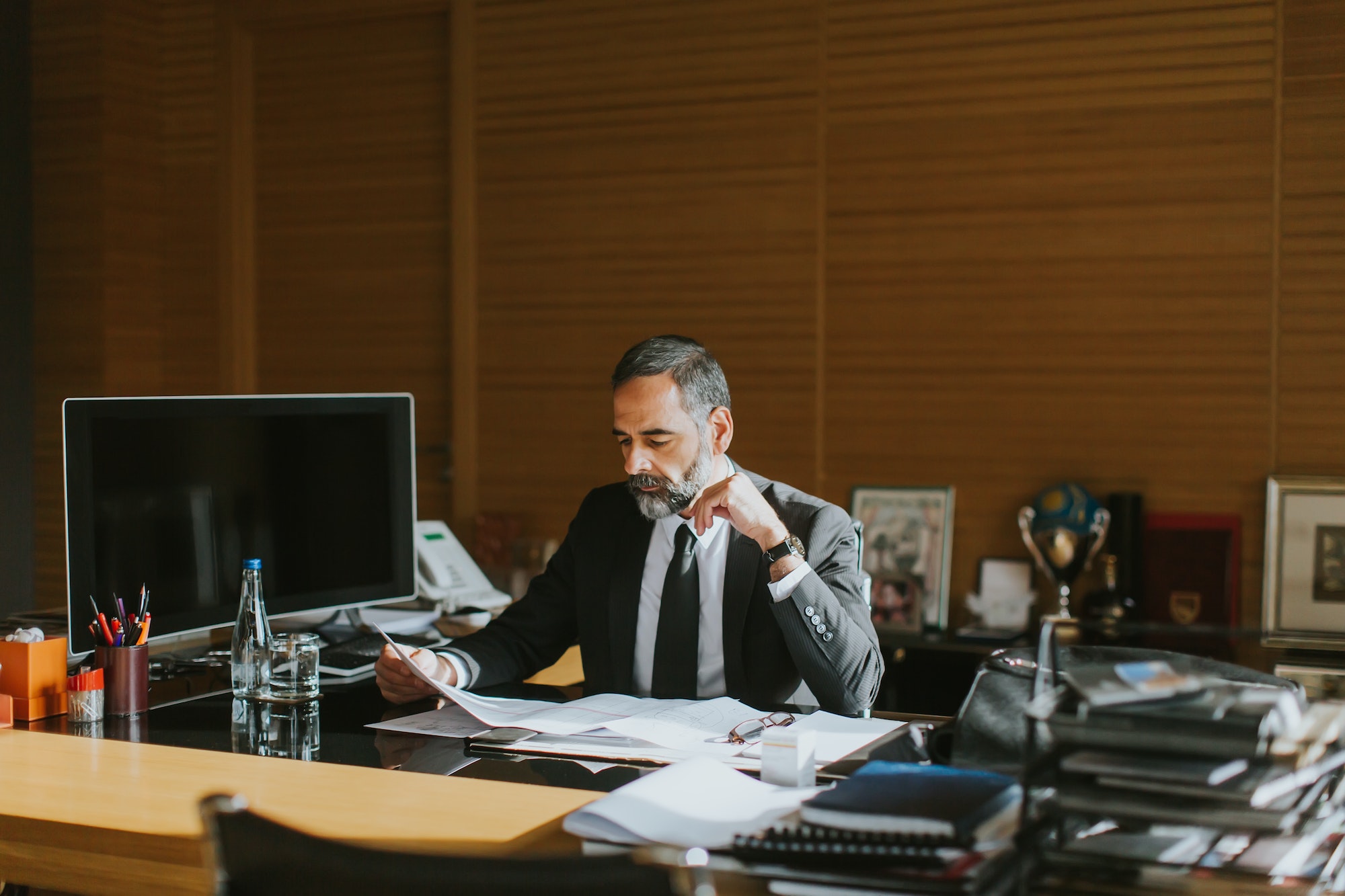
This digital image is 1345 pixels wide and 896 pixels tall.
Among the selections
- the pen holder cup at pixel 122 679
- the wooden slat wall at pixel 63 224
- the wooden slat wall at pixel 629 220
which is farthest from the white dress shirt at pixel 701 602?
the wooden slat wall at pixel 63 224

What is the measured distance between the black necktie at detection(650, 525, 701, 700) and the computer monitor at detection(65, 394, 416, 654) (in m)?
0.63

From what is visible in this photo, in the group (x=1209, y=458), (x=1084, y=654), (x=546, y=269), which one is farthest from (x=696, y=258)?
(x=1084, y=654)

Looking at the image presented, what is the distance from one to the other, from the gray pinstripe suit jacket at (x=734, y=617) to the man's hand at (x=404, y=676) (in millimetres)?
90

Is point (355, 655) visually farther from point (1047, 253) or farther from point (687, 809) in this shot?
point (1047, 253)

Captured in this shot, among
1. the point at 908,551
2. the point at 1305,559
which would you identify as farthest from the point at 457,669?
the point at 1305,559

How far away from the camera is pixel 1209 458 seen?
11.1ft

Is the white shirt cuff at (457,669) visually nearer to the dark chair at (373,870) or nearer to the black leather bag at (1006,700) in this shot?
the black leather bag at (1006,700)

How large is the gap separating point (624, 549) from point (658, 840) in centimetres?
109

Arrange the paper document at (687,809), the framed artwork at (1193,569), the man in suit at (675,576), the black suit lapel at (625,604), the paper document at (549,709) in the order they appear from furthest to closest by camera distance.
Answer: the framed artwork at (1193,569) < the black suit lapel at (625,604) < the man in suit at (675,576) < the paper document at (549,709) < the paper document at (687,809)

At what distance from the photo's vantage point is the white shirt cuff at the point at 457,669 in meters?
2.06

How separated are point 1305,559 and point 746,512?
195cm

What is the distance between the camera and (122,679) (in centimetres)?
192

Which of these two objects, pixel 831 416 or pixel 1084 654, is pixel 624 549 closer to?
pixel 1084 654

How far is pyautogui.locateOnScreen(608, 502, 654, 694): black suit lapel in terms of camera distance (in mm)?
2236
